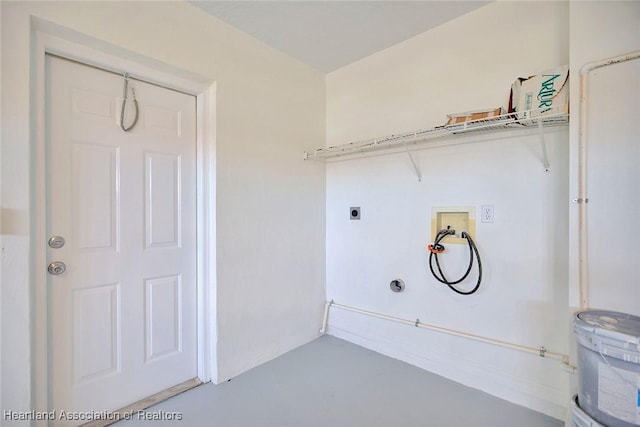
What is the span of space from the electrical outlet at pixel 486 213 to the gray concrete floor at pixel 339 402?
114 cm

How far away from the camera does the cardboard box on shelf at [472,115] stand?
5.96ft

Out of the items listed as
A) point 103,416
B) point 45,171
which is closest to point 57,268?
point 45,171

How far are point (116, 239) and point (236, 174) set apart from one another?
859mm

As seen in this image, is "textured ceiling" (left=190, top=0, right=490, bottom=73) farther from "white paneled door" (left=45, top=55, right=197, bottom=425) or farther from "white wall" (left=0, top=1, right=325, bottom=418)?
"white paneled door" (left=45, top=55, right=197, bottom=425)

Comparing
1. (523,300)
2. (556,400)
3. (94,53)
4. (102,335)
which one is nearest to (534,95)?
(523,300)

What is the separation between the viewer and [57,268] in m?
1.57

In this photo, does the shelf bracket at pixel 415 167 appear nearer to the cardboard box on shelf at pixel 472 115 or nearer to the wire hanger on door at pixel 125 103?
the cardboard box on shelf at pixel 472 115

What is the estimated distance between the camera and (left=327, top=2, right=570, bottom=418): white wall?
177cm

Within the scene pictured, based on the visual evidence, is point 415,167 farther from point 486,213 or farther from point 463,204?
point 486,213

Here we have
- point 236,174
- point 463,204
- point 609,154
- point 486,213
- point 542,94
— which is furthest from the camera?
point 236,174

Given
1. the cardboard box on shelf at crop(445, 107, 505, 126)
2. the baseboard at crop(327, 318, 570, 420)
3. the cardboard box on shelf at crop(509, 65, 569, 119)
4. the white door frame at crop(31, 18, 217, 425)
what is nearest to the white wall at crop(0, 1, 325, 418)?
the white door frame at crop(31, 18, 217, 425)

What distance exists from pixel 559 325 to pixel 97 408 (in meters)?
2.73

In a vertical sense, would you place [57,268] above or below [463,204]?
below

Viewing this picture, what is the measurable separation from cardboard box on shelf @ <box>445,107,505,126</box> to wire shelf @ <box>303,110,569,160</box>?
0.07 meters
